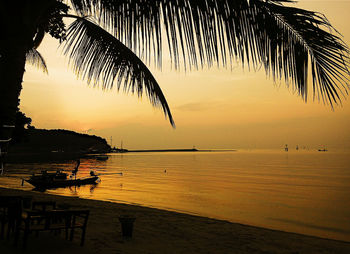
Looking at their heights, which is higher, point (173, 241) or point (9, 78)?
point (9, 78)

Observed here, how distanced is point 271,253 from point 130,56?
Result: 7.50 metres

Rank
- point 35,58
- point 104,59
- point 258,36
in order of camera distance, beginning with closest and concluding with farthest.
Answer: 1. point 258,36
2. point 104,59
3. point 35,58

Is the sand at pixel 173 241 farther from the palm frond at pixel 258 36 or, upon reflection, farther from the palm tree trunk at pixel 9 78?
the palm frond at pixel 258 36

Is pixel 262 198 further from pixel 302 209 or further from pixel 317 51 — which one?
pixel 317 51

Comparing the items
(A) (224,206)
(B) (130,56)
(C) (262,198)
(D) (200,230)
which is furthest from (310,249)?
(C) (262,198)

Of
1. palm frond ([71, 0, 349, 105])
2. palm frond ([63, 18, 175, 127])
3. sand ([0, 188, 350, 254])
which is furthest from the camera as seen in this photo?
sand ([0, 188, 350, 254])

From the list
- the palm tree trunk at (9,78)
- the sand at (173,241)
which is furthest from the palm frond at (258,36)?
the sand at (173,241)

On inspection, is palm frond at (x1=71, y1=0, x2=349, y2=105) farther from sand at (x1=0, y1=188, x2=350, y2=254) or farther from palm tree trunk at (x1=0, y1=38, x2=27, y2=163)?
sand at (x1=0, y1=188, x2=350, y2=254)

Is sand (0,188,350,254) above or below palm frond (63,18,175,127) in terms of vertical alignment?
below

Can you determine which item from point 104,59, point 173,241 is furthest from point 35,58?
point 173,241

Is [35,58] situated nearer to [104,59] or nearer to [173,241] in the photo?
[104,59]

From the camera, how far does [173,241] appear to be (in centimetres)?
880

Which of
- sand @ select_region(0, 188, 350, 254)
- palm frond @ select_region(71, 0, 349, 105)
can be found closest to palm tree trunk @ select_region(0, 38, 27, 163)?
palm frond @ select_region(71, 0, 349, 105)

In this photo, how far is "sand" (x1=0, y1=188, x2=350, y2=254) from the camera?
601cm
